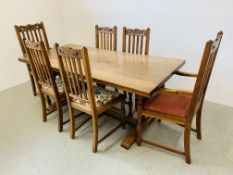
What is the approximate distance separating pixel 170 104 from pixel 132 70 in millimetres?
467

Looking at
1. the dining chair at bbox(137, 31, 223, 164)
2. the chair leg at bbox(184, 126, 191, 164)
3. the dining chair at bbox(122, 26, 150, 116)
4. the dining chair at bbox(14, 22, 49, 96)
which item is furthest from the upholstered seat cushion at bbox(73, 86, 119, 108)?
the dining chair at bbox(14, 22, 49, 96)

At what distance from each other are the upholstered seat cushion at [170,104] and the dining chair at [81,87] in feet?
1.27

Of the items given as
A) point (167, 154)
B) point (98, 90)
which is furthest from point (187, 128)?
point (98, 90)

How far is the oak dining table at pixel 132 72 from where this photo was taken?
5.09 feet

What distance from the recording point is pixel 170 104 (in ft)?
→ 5.72

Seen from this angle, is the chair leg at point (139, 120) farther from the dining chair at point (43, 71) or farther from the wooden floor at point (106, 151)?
the dining chair at point (43, 71)

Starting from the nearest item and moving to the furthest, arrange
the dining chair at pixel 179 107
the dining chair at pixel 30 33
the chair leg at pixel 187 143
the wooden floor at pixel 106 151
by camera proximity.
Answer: the dining chair at pixel 179 107 < the chair leg at pixel 187 143 < the wooden floor at pixel 106 151 < the dining chair at pixel 30 33

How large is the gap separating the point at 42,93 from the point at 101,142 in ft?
2.94

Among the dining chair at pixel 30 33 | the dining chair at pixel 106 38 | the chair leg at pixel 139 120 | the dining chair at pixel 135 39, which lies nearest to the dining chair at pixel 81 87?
the chair leg at pixel 139 120

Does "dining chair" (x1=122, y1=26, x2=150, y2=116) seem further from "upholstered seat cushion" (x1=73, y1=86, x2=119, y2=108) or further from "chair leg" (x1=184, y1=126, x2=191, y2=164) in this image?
"chair leg" (x1=184, y1=126, x2=191, y2=164)

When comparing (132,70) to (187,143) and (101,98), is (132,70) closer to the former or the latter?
(101,98)

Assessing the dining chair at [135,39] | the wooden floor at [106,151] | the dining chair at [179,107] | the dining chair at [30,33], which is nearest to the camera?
the dining chair at [179,107]

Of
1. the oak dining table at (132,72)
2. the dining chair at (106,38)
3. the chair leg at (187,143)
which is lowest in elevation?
the chair leg at (187,143)

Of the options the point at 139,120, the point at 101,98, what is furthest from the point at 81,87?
the point at 139,120
